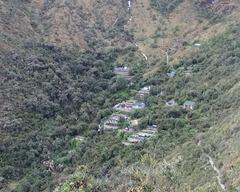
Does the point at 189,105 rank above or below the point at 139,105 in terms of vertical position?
above

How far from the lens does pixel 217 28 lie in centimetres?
8844

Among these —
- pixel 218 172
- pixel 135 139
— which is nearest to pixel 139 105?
pixel 135 139

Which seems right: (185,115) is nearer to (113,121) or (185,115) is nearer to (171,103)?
(171,103)

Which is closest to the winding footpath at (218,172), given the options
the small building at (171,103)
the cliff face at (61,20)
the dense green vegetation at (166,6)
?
the small building at (171,103)

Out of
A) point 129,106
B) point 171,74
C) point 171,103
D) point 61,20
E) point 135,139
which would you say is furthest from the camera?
point 61,20

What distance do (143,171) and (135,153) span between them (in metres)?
29.0

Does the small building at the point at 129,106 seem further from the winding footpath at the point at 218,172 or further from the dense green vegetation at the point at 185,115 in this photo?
the winding footpath at the point at 218,172

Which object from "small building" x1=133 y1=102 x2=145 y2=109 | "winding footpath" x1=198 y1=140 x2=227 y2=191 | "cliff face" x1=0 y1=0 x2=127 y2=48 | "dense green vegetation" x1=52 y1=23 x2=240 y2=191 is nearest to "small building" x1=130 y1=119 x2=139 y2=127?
"dense green vegetation" x1=52 y1=23 x2=240 y2=191

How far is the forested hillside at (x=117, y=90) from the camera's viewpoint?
201 feet

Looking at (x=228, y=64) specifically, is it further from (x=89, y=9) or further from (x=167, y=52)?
(x=89, y=9)

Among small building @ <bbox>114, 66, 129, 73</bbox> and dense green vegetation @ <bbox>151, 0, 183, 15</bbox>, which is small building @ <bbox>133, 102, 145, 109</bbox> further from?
dense green vegetation @ <bbox>151, 0, 183, 15</bbox>

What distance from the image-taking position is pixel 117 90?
83.9 m

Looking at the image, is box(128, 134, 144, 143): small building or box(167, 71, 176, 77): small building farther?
box(167, 71, 176, 77): small building

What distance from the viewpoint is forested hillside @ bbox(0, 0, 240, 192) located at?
61250mm
